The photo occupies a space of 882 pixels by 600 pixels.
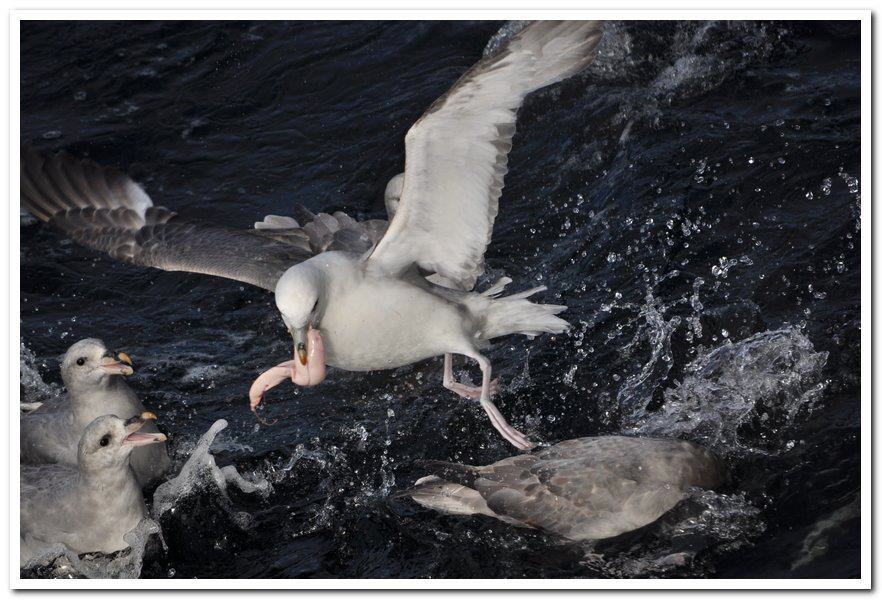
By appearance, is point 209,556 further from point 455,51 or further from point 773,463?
point 455,51

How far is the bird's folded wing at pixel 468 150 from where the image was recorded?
18.5 feet

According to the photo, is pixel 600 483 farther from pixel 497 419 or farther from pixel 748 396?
pixel 748 396

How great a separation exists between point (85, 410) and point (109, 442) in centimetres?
74

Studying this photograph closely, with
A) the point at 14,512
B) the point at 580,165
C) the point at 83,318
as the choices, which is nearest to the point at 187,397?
the point at 83,318

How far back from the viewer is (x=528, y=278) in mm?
8656

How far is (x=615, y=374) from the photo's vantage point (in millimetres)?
7391

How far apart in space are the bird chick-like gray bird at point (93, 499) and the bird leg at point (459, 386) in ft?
6.79

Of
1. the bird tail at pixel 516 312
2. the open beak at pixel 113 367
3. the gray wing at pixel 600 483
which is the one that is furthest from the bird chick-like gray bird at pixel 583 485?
the open beak at pixel 113 367

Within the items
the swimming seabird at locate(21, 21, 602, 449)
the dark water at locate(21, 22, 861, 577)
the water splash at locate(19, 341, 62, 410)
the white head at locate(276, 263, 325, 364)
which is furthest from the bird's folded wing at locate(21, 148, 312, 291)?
the white head at locate(276, 263, 325, 364)

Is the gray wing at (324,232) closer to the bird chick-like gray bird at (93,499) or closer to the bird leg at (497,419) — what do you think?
the bird leg at (497,419)

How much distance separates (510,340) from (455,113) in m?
2.75

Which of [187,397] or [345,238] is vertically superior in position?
[345,238]

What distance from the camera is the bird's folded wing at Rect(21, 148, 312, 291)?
8.22 m

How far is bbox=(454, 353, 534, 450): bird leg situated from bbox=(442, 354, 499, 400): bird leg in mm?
319
